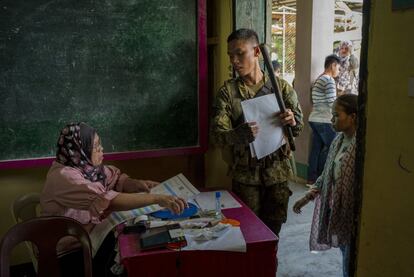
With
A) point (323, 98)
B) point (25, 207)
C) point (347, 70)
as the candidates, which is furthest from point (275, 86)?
point (347, 70)

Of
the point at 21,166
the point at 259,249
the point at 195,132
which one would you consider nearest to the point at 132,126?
the point at 195,132

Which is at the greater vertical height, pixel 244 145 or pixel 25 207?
pixel 244 145

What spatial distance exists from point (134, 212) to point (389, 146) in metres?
1.22

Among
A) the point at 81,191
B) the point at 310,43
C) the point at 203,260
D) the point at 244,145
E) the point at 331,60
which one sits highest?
the point at 310,43

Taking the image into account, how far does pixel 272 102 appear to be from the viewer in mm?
2010

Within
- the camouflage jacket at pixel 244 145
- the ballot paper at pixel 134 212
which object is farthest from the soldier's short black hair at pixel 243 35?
the ballot paper at pixel 134 212

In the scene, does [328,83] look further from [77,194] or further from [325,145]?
[77,194]

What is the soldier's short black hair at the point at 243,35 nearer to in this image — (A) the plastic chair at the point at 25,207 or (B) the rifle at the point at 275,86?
(B) the rifle at the point at 275,86

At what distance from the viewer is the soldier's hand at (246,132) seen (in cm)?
189

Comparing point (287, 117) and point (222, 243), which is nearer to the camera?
point (222, 243)

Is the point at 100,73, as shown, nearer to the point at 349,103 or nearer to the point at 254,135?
the point at 254,135

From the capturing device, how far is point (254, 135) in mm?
1904

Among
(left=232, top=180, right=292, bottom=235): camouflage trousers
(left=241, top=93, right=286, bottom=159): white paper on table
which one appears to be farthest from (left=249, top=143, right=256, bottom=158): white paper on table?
(left=232, top=180, right=292, bottom=235): camouflage trousers

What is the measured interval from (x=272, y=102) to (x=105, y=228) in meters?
1.07
